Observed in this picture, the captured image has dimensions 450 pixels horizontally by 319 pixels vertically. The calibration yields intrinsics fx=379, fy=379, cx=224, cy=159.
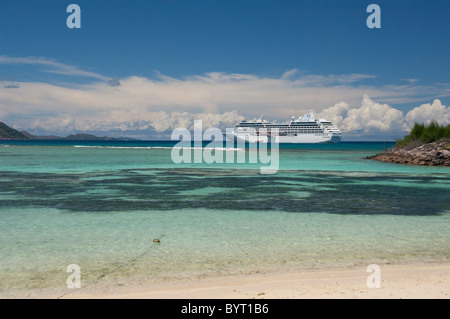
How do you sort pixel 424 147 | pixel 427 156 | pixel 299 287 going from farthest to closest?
pixel 424 147
pixel 427 156
pixel 299 287

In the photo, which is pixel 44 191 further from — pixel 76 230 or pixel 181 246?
pixel 181 246

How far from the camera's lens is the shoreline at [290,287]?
5703 millimetres

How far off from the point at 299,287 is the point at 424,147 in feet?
145

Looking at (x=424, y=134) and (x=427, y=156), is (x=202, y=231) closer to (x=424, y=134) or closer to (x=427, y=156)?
(x=427, y=156)

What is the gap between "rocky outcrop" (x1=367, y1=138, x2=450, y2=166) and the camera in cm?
3600

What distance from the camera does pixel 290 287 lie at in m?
6.02

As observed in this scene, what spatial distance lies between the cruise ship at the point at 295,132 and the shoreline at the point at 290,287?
150 m

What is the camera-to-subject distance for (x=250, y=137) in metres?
160

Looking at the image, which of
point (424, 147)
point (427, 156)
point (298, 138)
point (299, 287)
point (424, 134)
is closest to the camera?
point (299, 287)

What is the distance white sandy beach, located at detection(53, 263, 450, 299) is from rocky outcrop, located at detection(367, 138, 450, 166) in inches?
1312

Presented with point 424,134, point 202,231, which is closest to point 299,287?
point 202,231

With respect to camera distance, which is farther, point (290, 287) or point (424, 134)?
point (424, 134)

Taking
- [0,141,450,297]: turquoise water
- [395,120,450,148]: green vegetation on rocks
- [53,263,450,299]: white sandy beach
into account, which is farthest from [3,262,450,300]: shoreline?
[395,120,450,148]: green vegetation on rocks
